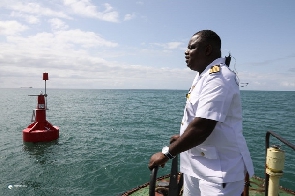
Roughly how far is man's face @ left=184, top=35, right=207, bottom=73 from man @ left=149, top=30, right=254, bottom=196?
0.04 ft

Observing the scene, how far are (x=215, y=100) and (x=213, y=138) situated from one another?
0.41m

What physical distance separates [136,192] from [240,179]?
500 centimetres

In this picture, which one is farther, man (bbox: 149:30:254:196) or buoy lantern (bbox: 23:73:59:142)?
buoy lantern (bbox: 23:73:59:142)

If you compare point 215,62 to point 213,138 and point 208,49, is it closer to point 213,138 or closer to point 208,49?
point 208,49

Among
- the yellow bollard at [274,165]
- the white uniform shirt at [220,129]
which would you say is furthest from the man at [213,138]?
the yellow bollard at [274,165]

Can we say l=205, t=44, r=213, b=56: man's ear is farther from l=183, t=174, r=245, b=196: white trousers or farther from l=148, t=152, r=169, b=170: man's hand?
l=183, t=174, r=245, b=196: white trousers

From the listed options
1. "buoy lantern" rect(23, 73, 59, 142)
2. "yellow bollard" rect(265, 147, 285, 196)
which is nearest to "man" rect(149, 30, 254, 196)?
"yellow bollard" rect(265, 147, 285, 196)

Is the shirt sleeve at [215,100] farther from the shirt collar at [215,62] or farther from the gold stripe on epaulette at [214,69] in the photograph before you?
the shirt collar at [215,62]

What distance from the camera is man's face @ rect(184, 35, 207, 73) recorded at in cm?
249

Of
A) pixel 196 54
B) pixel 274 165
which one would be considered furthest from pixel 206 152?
pixel 274 165

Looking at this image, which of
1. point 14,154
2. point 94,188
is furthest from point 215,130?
point 14,154

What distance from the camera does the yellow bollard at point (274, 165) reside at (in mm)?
3693

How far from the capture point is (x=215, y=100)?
2107mm

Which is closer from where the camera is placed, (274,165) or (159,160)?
(159,160)
